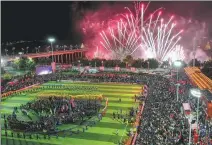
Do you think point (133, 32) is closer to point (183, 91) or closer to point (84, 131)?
point (183, 91)

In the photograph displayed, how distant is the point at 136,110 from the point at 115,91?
1737 cm

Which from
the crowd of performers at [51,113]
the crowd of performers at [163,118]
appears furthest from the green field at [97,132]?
the crowd of performers at [163,118]

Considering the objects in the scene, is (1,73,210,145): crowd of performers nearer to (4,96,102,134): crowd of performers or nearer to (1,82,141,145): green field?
(4,96,102,134): crowd of performers

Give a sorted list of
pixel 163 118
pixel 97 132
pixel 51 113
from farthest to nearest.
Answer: pixel 51 113
pixel 97 132
pixel 163 118

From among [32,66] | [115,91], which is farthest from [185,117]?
[32,66]

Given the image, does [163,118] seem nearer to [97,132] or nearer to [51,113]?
[97,132]

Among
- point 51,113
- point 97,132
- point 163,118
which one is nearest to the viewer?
point 163,118

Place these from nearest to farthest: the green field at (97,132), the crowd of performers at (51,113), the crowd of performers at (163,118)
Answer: the crowd of performers at (163,118)
the green field at (97,132)
the crowd of performers at (51,113)

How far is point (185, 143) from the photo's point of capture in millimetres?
26250

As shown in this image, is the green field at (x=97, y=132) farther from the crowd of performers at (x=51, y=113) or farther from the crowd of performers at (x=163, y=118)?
the crowd of performers at (x=163, y=118)

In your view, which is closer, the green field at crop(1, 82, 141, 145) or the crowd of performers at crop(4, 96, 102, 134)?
the green field at crop(1, 82, 141, 145)

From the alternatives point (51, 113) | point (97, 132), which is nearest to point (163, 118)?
point (97, 132)

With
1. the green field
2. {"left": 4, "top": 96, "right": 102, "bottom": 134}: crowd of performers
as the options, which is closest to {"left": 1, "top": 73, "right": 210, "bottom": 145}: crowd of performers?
{"left": 4, "top": 96, "right": 102, "bottom": 134}: crowd of performers

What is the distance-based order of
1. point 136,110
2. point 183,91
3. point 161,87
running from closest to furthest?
1. point 136,110
2. point 183,91
3. point 161,87
